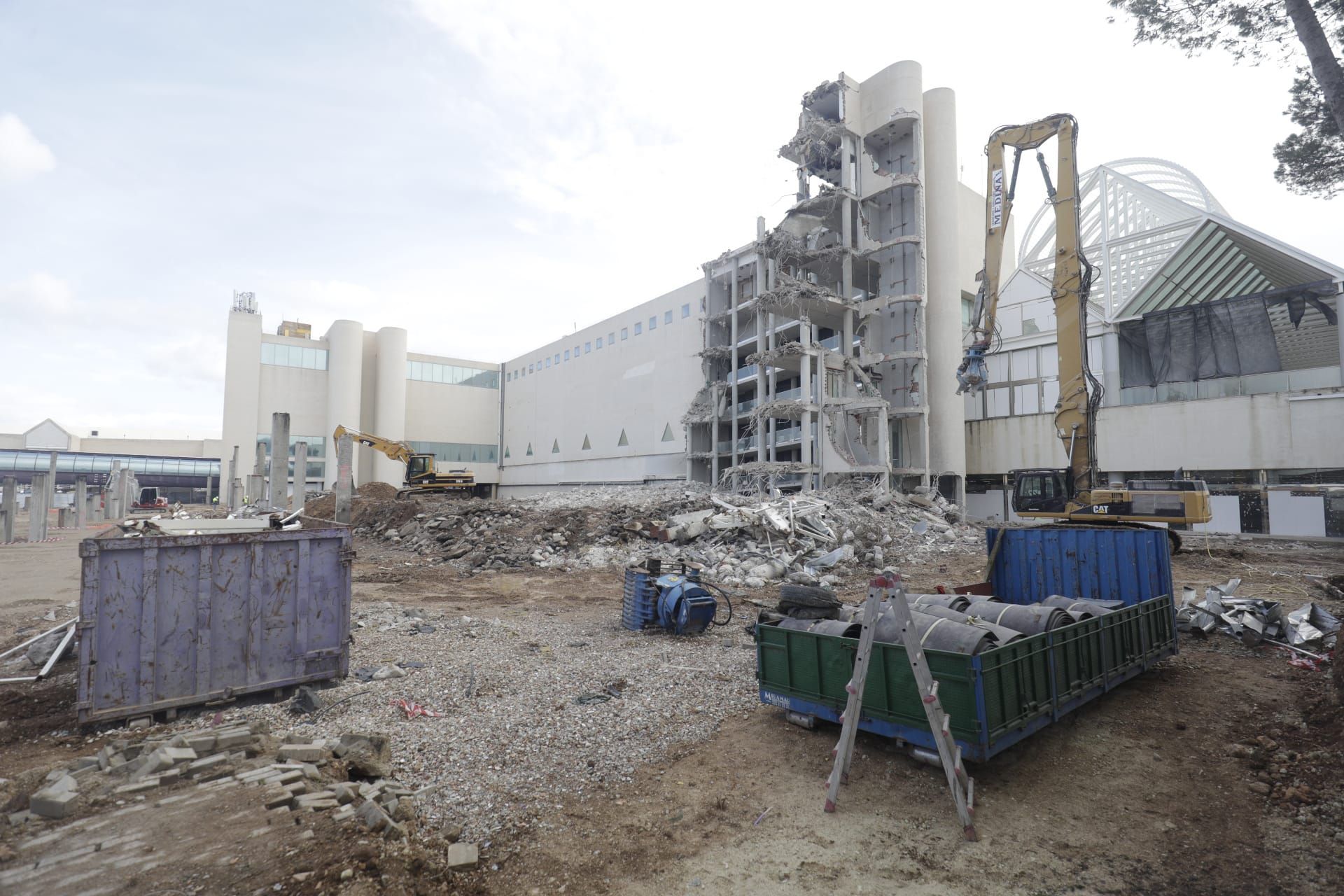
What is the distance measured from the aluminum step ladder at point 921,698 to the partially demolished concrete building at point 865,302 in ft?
85.2

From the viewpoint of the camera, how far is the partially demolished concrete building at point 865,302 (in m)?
31.2

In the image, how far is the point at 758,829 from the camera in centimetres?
440

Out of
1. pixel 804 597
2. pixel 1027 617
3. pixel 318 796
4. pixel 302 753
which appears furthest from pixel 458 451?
pixel 1027 617

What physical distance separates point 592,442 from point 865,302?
2264 cm

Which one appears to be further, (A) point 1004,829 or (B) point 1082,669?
(B) point 1082,669

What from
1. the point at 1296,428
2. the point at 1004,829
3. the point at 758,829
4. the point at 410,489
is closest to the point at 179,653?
the point at 758,829

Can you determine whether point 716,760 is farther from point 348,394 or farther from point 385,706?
point 348,394

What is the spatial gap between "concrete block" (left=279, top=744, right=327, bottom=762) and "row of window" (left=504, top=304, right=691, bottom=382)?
126 ft

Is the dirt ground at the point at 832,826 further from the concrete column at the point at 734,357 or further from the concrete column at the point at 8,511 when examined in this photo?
the concrete column at the point at 734,357

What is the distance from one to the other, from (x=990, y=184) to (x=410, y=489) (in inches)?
1120

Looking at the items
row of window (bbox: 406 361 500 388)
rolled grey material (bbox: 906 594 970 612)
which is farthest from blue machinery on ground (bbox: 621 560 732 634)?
row of window (bbox: 406 361 500 388)

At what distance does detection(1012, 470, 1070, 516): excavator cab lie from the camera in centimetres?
1723

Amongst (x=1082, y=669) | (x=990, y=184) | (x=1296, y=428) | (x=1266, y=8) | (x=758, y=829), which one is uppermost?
(x=990, y=184)

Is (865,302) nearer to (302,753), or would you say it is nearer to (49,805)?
(302,753)
